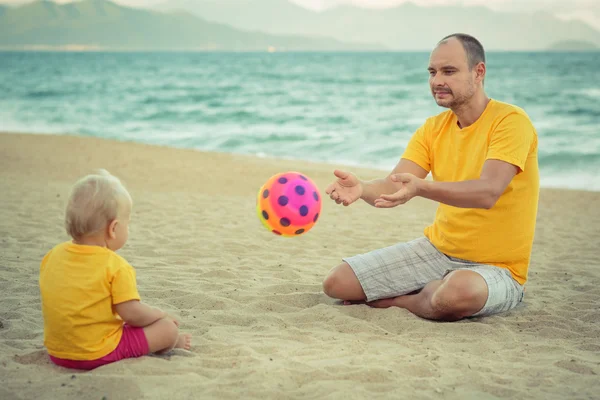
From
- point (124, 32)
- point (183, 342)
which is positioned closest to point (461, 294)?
point (183, 342)

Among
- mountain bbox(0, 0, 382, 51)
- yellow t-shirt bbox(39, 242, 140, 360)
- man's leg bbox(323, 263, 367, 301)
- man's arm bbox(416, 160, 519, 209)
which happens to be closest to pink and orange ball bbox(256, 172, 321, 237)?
man's leg bbox(323, 263, 367, 301)

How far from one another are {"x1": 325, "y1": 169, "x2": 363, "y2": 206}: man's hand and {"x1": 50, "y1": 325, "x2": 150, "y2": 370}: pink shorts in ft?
4.96

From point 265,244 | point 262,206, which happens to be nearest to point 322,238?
point 265,244

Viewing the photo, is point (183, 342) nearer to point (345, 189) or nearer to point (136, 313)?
point (136, 313)

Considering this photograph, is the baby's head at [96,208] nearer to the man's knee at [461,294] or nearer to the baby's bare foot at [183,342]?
the baby's bare foot at [183,342]

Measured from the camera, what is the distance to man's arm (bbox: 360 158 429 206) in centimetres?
424

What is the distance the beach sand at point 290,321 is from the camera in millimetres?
2994

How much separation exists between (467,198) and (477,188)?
9cm

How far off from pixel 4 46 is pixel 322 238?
6939 inches

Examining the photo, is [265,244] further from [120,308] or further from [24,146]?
[24,146]

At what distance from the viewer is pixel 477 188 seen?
3.65 metres

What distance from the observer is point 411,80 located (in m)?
40.4

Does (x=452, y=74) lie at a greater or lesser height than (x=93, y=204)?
greater

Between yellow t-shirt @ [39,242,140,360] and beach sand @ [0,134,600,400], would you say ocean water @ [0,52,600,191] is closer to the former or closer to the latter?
beach sand @ [0,134,600,400]
